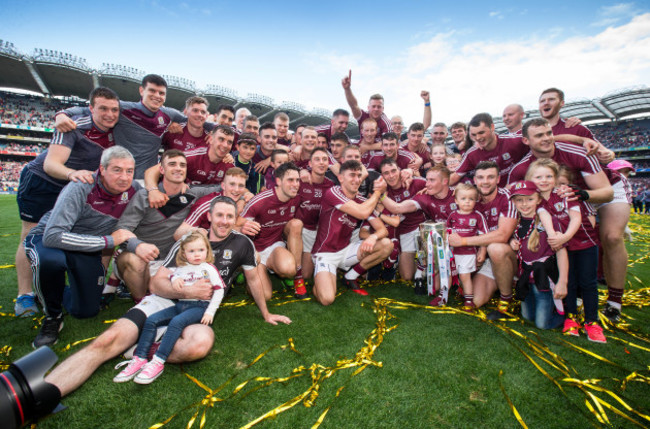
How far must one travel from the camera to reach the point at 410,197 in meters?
5.16

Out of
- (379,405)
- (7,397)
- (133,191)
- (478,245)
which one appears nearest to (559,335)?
(478,245)

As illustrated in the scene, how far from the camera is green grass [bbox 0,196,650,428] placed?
2.01 m

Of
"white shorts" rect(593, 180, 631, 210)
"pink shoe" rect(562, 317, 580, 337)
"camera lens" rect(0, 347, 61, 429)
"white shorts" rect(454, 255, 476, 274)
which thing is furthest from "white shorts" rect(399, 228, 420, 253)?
"camera lens" rect(0, 347, 61, 429)

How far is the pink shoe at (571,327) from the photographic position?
311cm

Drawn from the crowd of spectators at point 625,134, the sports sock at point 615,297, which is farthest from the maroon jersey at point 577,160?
the crowd of spectators at point 625,134

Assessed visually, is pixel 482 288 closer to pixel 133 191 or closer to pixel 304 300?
pixel 304 300

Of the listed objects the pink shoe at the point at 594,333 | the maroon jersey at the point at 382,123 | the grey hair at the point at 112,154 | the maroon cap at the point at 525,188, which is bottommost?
the pink shoe at the point at 594,333

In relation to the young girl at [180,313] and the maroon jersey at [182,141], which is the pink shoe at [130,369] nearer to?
the young girl at [180,313]

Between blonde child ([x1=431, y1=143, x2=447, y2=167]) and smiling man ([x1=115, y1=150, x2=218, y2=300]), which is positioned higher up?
blonde child ([x1=431, y1=143, x2=447, y2=167])

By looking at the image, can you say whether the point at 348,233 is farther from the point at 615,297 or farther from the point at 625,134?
the point at 625,134

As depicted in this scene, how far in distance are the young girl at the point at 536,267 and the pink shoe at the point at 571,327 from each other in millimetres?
105

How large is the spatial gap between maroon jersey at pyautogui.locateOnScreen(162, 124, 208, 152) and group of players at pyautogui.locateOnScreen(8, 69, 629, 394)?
2 centimetres

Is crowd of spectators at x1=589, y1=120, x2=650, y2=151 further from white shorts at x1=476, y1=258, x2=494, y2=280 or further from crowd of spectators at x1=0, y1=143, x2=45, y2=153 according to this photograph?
crowd of spectators at x1=0, y1=143, x2=45, y2=153

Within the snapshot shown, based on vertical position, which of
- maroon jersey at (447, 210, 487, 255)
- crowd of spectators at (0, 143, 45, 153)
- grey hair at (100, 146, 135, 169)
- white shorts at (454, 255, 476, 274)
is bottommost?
white shorts at (454, 255, 476, 274)
